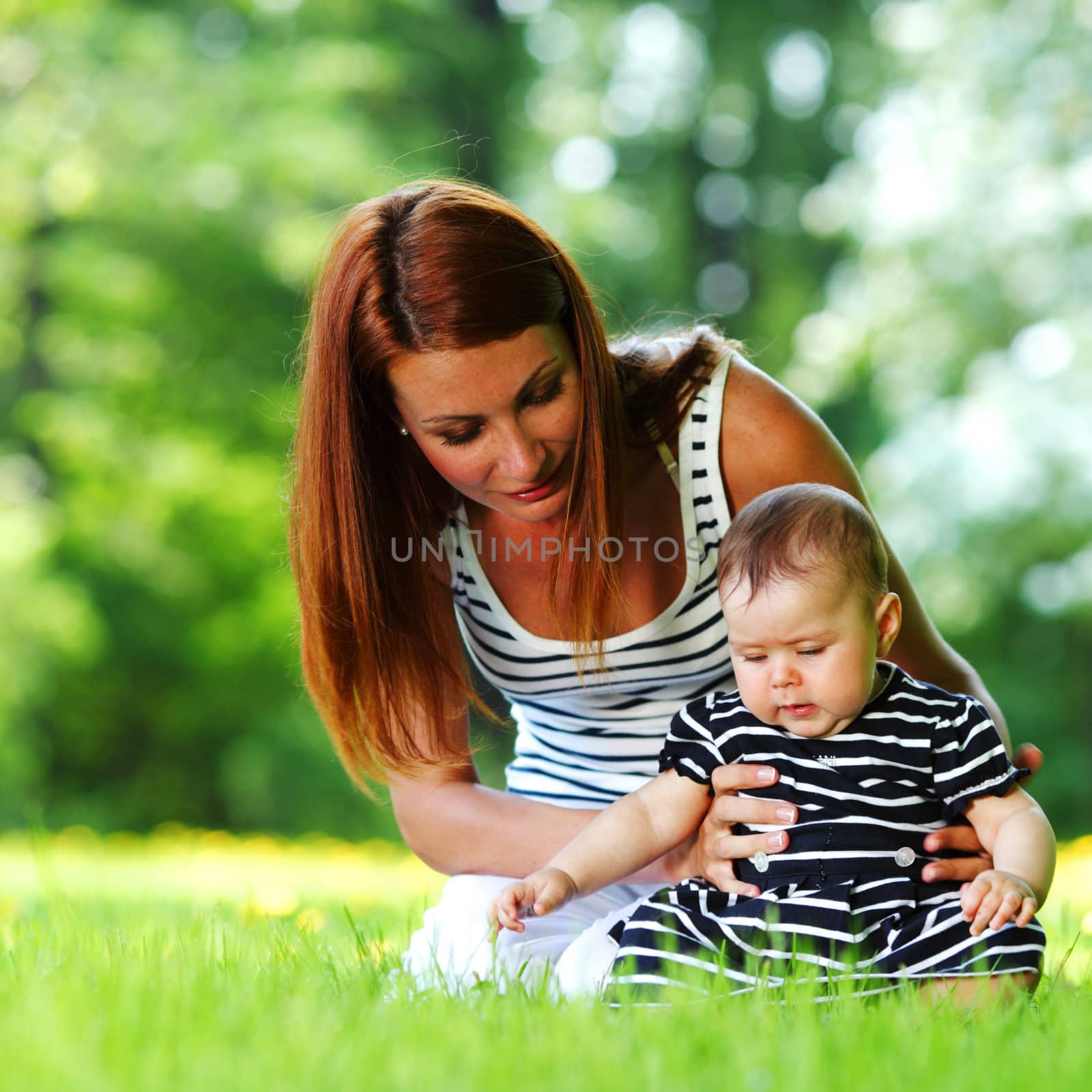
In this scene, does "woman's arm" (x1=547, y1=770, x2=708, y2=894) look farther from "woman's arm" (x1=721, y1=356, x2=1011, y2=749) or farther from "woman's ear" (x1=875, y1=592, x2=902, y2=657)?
"woman's arm" (x1=721, y1=356, x2=1011, y2=749)

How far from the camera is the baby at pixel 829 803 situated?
1.84 meters

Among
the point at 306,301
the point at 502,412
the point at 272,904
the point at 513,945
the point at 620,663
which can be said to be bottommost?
the point at 272,904

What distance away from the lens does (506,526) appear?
2.60 metres

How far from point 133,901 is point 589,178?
854 centimetres

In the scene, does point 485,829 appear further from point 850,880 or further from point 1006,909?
point 1006,909

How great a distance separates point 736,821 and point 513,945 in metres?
0.49

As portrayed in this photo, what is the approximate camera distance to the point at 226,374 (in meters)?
9.09

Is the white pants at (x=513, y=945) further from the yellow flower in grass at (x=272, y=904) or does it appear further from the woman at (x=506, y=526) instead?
the yellow flower in grass at (x=272, y=904)

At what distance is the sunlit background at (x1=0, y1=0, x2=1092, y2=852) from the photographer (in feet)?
23.9

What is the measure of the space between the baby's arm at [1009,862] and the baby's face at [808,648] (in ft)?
0.84

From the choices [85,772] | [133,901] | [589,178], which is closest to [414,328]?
[133,901]

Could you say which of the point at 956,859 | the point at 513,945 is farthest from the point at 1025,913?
the point at 513,945

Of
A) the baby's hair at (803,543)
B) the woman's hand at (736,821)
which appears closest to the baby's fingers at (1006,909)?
the woman's hand at (736,821)

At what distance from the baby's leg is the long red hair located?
89 cm
